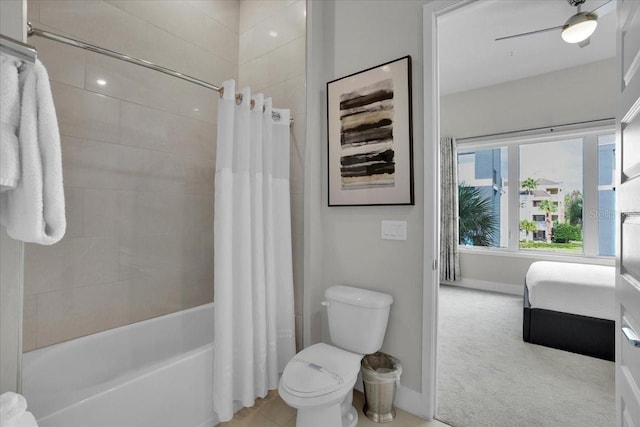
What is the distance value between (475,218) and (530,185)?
0.85 m

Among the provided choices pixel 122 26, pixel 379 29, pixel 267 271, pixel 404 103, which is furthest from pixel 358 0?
pixel 267 271

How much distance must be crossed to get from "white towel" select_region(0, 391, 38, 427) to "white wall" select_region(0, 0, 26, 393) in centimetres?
8

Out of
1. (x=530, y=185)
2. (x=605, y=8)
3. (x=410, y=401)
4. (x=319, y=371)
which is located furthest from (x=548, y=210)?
(x=319, y=371)

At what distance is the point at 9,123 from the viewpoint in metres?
0.77

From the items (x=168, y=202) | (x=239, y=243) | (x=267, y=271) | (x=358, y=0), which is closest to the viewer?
(x=239, y=243)

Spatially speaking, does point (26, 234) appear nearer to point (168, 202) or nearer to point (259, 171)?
point (259, 171)

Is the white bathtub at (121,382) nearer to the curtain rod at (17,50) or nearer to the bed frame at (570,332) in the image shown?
the curtain rod at (17,50)

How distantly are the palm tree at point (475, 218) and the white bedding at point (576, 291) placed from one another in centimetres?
188

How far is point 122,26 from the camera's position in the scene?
1.90 meters

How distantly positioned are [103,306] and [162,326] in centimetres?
38

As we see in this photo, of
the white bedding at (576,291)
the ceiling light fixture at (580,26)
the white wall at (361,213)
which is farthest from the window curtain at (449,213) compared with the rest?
the white wall at (361,213)

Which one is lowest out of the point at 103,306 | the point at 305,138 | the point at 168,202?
the point at 103,306

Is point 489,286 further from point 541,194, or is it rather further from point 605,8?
point 605,8

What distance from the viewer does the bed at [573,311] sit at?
2.32m
